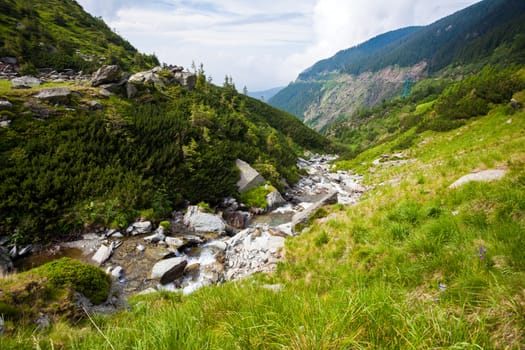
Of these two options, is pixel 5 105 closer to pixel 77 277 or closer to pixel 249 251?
pixel 77 277

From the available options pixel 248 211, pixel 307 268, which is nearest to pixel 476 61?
pixel 248 211

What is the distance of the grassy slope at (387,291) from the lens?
158 cm

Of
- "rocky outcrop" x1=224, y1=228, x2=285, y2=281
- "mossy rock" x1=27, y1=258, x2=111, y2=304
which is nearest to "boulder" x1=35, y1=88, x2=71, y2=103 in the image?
"rocky outcrop" x1=224, y1=228, x2=285, y2=281

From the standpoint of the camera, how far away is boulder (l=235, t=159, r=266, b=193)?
973 inches

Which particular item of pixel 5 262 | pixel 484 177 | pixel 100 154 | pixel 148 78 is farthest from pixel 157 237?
pixel 148 78

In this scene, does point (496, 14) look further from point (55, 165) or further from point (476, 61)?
point (55, 165)

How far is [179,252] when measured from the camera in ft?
43.7

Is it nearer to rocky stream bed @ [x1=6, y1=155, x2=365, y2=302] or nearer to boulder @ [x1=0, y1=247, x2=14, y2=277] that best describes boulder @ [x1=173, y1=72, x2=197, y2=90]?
rocky stream bed @ [x1=6, y1=155, x2=365, y2=302]

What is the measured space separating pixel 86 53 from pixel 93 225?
5583 centimetres

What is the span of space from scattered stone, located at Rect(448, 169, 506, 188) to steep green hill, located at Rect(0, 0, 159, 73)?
159 ft

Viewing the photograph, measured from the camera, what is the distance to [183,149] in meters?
22.0

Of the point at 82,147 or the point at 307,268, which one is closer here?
the point at 307,268

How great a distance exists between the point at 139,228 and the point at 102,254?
288 centimetres

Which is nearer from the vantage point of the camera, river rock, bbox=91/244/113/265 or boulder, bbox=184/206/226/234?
river rock, bbox=91/244/113/265
